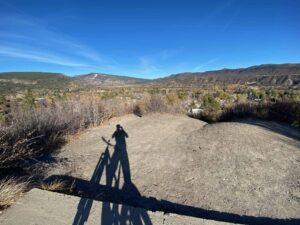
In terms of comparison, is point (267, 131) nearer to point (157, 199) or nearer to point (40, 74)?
point (157, 199)

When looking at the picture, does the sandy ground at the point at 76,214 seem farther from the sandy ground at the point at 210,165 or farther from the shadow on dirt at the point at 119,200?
the sandy ground at the point at 210,165

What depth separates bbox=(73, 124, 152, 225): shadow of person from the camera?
15.8 feet

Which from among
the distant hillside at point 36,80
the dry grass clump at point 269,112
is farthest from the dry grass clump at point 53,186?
the distant hillside at point 36,80

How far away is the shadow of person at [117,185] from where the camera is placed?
4.82 metres

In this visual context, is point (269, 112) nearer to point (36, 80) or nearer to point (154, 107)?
point (154, 107)

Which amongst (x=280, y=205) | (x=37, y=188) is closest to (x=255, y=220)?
(x=280, y=205)

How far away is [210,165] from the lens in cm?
797

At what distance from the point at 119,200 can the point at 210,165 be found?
2876mm

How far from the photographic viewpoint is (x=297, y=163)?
786cm

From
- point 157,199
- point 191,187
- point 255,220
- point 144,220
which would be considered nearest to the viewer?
point 144,220

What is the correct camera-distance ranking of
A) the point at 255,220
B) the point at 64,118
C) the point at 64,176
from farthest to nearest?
1. the point at 64,118
2. the point at 64,176
3. the point at 255,220

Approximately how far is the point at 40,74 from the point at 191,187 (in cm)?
9807

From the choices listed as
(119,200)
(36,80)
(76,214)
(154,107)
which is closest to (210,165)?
(119,200)

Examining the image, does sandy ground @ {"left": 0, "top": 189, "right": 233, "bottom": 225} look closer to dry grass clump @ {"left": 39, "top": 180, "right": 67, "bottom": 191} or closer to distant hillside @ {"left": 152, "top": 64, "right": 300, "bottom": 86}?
dry grass clump @ {"left": 39, "top": 180, "right": 67, "bottom": 191}
